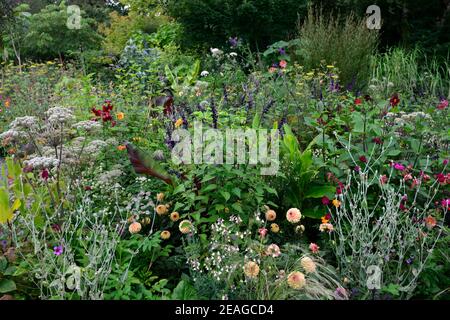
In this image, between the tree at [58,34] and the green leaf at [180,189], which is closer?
the green leaf at [180,189]

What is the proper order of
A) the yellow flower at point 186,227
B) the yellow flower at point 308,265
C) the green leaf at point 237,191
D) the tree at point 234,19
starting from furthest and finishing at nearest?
the tree at point 234,19, the green leaf at point 237,191, the yellow flower at point 186,227, the yellow flower at point 308,265

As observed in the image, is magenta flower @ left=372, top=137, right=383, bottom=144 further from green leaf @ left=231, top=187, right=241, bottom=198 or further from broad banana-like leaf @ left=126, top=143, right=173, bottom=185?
broad banana-like leaf @ left=126, top=143, right=173, bottom=185

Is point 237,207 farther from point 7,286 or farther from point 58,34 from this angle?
point 58,34

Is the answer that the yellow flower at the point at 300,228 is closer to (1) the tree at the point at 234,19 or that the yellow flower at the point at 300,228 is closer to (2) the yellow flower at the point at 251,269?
(2) the yellow flower at the point at 251,269

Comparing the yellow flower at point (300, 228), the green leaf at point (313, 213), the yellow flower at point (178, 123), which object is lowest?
the green leaf at point (313, 213)

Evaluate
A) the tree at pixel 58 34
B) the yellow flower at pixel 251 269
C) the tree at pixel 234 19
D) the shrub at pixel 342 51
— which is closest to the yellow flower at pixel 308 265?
the yellow flower at pixel 251 269

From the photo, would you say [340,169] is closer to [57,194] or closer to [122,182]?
[122,182]

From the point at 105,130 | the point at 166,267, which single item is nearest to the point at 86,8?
the point at 105,130

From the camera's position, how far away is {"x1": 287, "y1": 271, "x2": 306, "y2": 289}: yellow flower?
84.4 inches

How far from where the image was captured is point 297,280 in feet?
7.05

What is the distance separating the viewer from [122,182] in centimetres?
331

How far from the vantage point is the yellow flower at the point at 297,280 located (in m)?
2.14

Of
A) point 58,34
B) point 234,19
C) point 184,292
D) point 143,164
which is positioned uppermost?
point 234,19

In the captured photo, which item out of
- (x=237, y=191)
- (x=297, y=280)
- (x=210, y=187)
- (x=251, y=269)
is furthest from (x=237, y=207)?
(x=297, y=280)
